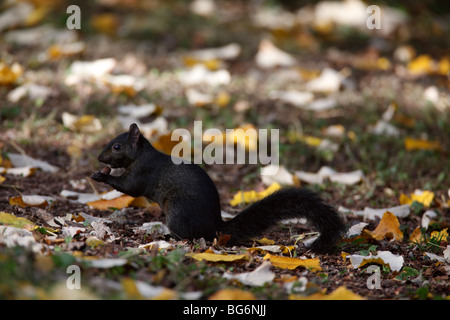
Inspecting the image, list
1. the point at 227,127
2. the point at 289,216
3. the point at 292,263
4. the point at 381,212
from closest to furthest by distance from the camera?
the point at 292,263
the point at 289,216
the point at 381,212
the point at 227,127

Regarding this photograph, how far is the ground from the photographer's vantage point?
9.33 ft

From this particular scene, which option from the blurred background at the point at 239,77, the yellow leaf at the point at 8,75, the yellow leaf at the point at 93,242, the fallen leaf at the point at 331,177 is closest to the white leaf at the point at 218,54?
the blurred background at the point at 239,77

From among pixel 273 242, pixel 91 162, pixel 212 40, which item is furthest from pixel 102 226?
pixel 212 40

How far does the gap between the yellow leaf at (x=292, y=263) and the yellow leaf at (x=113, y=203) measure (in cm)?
137

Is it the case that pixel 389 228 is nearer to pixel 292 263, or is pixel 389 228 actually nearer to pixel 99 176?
pixel 292 263

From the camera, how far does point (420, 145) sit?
5.61 meters

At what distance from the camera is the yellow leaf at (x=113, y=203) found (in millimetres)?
4082

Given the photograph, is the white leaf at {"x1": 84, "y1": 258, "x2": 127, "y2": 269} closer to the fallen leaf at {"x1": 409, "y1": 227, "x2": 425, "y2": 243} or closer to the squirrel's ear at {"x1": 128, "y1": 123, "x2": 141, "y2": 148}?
the squirrel's ear at {"x1": 128, "y1": 123, "x2": 141, "y2": 148}

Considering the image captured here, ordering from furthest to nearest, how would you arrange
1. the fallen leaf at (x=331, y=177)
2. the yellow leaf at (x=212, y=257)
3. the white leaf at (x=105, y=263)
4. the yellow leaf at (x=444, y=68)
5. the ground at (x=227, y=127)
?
1. the yellow leaf at (x=444, y=68)
2. the fallen leaf at (x=331, y=177)
3. the yellow leaf at (x=212, y=257)
4. the ground at (x=227, y=127)
5. the white leaf at (x=105, y=263)

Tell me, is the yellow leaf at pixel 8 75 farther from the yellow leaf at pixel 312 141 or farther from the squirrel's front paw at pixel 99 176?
the yellow leaf at pixel 312 141

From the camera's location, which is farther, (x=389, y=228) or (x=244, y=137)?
(x=244, y=137)

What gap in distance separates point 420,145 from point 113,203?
3.04 meters

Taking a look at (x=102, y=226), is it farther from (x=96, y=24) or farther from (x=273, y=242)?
(x=96, y=24)

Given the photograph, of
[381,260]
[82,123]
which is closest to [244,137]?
[82,123]
